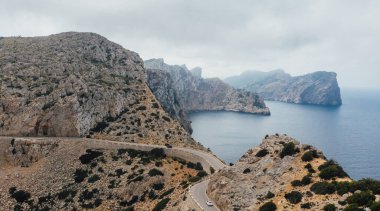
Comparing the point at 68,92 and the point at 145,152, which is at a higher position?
the point at 68,92

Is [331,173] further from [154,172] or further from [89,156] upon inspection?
[89,156]

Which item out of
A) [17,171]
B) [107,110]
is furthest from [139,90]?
[17,171]

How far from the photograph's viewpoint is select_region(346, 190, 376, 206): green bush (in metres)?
34.6

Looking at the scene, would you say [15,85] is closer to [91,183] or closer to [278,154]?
[91,183]

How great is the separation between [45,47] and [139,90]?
38.6 metres

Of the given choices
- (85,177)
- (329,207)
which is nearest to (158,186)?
(85,177)

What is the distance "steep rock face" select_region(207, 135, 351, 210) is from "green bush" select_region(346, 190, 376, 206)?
5.57 ft

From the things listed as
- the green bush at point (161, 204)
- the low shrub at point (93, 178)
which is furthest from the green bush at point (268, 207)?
the low shrub at point (93, 178)

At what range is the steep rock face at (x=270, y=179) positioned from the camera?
41.9 m

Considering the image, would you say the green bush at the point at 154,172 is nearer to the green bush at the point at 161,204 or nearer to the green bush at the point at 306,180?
the green bush at the point at 161,204

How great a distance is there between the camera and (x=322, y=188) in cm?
4081

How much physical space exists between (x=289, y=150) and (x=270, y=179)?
551 cm

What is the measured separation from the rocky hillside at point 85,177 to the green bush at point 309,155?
19.9m

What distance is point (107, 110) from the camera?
102625mm
